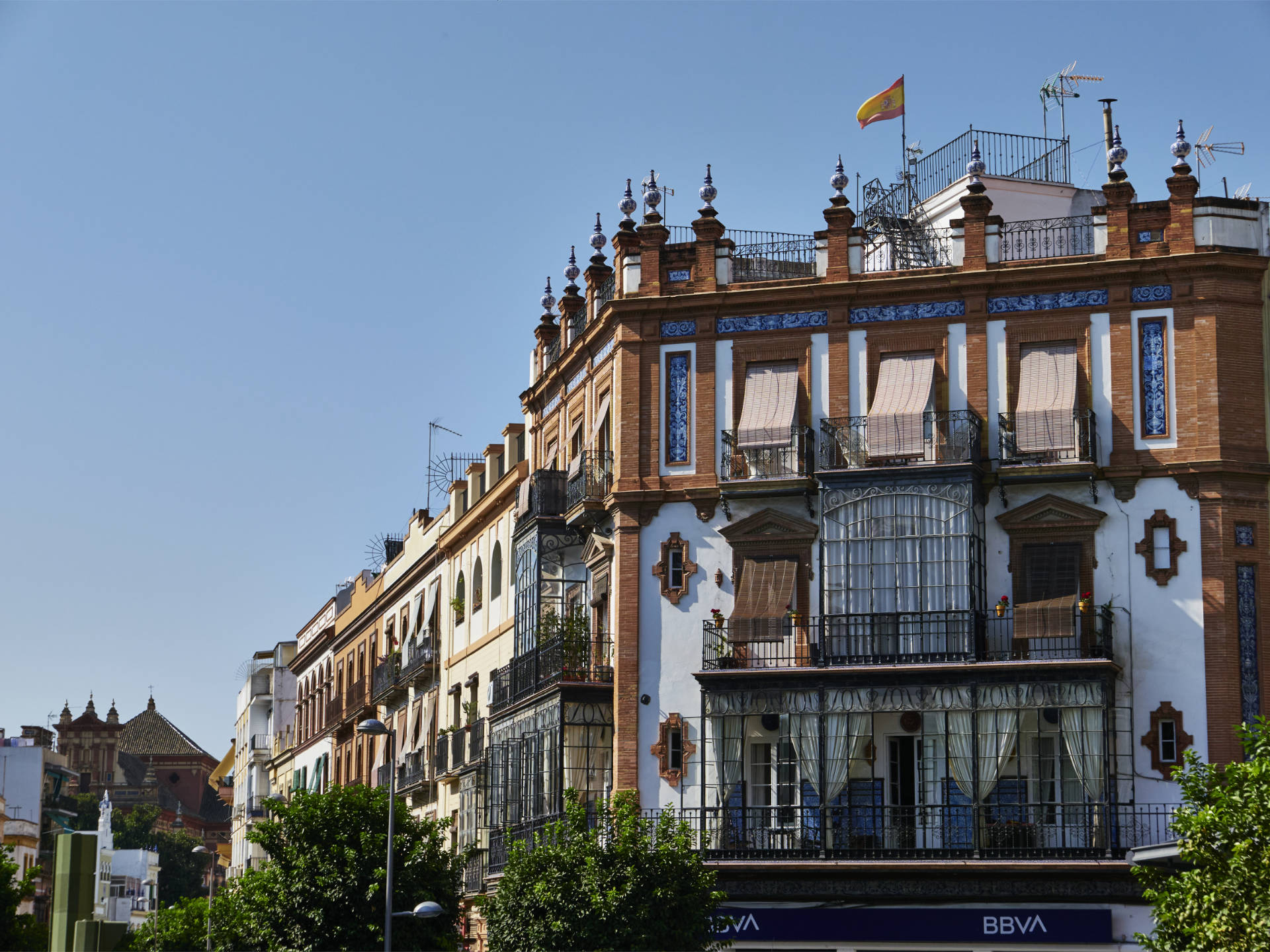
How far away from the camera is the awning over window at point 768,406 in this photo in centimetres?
3775

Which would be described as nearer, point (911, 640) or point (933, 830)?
point (933, 830)

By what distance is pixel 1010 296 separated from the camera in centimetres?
3697

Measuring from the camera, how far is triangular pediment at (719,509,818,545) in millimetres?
37406

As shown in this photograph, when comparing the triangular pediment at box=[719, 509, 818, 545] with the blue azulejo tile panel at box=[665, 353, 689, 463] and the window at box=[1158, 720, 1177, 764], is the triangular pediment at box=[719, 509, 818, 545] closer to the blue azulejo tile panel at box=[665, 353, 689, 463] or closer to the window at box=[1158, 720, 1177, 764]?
the blue azulejo tile panel at box=[665, 353, 689, 463]

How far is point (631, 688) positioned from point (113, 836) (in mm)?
109485

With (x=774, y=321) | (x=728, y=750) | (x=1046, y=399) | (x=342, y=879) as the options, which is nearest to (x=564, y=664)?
(x=728, y=750)

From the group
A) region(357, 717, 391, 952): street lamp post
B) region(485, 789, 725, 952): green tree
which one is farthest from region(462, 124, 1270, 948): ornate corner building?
region(357, 717, 391, 952): street lamp post

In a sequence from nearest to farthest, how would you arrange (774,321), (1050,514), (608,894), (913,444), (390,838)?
(608,894) < (390,838) < (1050,514) < (913,444) < (774,321)

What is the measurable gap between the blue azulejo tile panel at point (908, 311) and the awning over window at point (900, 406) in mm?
789

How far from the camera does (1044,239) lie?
3781 centimetres

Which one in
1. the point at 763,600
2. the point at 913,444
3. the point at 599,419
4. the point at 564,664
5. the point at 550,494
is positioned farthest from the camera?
the point at 550,494

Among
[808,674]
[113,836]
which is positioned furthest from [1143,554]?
[113,836]

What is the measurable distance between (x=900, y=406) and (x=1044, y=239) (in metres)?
4.62

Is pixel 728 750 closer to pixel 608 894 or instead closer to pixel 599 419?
pixel 608 894
